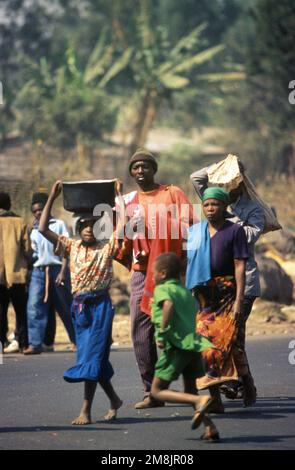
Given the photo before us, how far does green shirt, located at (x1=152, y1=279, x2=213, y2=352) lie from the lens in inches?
295

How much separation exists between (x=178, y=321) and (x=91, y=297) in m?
1.03

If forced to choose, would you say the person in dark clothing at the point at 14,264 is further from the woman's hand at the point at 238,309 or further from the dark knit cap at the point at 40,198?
the woman's hand at the point at 238,309

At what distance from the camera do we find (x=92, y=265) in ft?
27.6

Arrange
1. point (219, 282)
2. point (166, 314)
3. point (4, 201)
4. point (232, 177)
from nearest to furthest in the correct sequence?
point (166, 314) < point (219, 282) < point (232, 177) < point (4, 201)

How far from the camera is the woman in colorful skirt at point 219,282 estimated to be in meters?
8.66

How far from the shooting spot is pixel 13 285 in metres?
13.4

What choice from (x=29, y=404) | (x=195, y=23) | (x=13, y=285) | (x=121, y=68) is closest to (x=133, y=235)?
(x=29, y=404)

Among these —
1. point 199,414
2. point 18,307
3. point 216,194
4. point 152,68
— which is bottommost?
point 199,414

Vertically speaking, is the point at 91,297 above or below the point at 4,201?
below

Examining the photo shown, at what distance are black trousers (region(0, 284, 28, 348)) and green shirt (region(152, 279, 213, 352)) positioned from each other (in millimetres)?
6063

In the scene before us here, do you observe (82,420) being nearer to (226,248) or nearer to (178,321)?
(178,321)

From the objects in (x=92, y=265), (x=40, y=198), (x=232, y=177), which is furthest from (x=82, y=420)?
(x=40, y=198)

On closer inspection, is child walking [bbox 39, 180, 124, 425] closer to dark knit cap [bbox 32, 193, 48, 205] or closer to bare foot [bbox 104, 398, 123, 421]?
bare foot [bbox 104, 398, 123, 421]

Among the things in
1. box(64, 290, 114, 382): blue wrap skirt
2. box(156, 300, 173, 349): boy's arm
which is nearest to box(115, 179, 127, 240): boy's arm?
box(64, 290, 114, 382): blue wrap skirt
